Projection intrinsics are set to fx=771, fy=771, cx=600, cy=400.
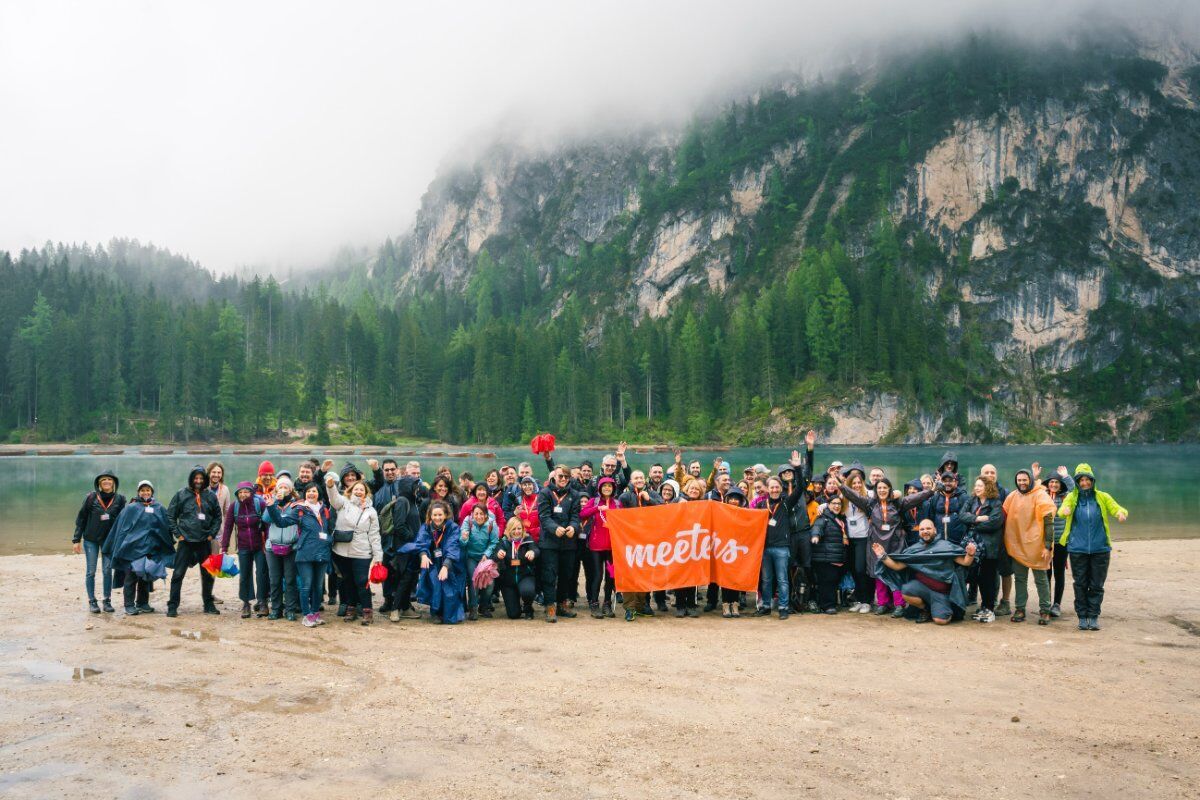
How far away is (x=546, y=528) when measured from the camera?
1408 cm

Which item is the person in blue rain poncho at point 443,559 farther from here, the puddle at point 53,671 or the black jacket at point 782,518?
the black jacket at point 782,518

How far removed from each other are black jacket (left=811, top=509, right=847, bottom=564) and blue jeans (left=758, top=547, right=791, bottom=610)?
0.61 metres

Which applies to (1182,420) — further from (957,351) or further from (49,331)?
(49,331)

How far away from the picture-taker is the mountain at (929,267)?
402 feet

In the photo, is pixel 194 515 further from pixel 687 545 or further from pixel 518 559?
pixel 687 545

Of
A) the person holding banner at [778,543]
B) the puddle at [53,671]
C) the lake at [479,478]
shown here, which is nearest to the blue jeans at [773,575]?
the person holding banner at [778,543]

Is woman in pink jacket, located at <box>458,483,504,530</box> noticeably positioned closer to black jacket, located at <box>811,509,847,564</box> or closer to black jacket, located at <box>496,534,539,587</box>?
black jacket, located at <box>496,534,539,587</box>

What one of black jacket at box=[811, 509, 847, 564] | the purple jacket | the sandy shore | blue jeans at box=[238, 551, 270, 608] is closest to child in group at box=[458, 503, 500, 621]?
the sandy shore

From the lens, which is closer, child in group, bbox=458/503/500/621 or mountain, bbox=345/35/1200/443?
child in group, bbox=458/503/500/621

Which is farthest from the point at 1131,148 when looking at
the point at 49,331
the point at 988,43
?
the point at 49,331

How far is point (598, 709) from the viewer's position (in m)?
8.77

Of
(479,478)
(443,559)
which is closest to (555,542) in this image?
(443,559)

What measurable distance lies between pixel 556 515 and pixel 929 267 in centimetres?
15915

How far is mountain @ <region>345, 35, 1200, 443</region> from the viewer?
123 metres
